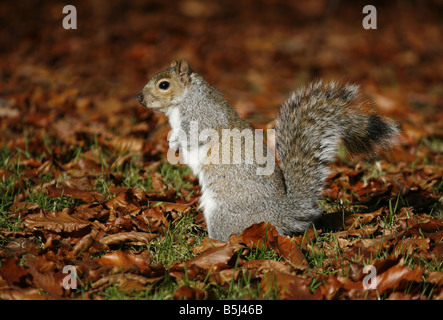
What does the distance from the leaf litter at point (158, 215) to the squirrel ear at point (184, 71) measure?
0.83 meters

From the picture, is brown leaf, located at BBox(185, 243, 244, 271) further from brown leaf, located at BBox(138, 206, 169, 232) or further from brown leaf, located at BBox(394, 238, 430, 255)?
brown leaf, located at BBox(394, 238, 430, 255)

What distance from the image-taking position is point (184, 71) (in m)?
3.40

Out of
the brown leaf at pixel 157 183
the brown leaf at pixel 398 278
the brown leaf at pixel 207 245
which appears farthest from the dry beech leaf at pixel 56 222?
the brown leaf at pixel 398 278

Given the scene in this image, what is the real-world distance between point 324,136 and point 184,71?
1.12 metres

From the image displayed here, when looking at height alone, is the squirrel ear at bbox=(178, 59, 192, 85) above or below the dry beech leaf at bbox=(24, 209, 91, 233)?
above

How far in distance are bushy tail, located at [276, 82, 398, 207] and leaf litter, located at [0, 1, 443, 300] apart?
0.81 ft

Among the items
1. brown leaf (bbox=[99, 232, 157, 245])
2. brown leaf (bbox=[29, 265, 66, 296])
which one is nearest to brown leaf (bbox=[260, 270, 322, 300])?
brown leaf (bbox=[99, 232, 157, 245])

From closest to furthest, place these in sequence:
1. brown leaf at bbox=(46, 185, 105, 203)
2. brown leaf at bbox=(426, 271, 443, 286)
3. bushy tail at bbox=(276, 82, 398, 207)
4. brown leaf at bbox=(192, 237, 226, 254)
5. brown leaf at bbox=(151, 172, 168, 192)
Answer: brown leaf at bbox=(426, 271, 443, 286), brown leaf at bbox=(192, 237, 226, 254), bushy tail at bbox=(276, 82, 398, 207), brown leaf at bbox=(46, 185, 105, 203), brown leaf at bbox=(151, 172, 168, 192)

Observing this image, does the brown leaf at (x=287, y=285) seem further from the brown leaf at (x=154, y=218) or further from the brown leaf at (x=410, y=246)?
the brown leaf at (x=154, y=218)

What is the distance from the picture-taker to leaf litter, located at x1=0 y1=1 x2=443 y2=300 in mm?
2346

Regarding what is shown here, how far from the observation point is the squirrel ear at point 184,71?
11.1 ft

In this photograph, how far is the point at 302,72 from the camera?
895 centimetres

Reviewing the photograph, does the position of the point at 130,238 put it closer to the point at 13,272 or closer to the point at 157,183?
the point at 13,272

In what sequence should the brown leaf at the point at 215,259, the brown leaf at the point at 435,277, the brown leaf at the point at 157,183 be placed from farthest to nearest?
the brown leaf at the point at 157,183, the brown leaf at the point at 215,259, the brown leaf at the point at 435,277
